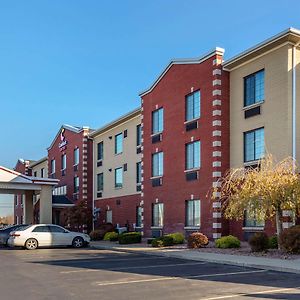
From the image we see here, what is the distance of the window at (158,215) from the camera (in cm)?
3203

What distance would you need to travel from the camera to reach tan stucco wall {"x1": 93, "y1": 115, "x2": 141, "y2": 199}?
38.3 m

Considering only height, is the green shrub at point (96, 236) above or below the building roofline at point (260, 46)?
below

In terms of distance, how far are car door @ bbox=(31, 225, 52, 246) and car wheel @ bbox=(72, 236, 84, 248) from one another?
144 cm

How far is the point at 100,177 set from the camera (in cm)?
4481

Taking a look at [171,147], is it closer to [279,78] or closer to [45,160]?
[279,78]

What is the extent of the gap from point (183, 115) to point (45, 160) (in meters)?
34.0

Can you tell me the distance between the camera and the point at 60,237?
27.9m

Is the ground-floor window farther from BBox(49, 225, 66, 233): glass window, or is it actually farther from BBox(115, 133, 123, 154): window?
BBox(49, 225, 66, 233): glass window

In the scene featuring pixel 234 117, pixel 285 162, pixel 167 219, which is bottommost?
pixel 167 219

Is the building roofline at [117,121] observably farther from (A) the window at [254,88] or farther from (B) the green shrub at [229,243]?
(B) the green shrub at [229,243]

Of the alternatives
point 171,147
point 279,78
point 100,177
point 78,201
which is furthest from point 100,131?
point 279,78

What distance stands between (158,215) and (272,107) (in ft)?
39.6

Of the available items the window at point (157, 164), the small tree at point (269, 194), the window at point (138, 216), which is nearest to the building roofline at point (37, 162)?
the window at point (138, 216)

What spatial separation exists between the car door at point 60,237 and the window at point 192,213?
6963 millimetres
